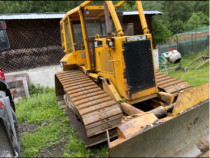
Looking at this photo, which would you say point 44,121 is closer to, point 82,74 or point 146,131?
point 82,74

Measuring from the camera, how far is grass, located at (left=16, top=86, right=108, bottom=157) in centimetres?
325

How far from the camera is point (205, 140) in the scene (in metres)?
2.86

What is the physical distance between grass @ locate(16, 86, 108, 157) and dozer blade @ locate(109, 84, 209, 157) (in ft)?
3.56

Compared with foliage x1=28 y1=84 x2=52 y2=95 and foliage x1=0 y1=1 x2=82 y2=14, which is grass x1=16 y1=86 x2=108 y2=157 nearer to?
foliage x1=28 y1=84 x2=52 y2=95

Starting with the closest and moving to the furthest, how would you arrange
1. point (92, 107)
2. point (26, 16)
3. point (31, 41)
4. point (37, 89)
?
point (92, 107)
point (26, 16)
point (37, 89)
point (31, 41)

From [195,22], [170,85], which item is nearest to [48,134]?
[170,85]

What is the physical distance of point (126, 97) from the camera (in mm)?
3340

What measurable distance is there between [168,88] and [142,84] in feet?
3.76

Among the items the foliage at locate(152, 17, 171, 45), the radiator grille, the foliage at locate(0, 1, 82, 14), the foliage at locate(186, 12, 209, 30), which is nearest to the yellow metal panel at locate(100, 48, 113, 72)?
the radiator grille

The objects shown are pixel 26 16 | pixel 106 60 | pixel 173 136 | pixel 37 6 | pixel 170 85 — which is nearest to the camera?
pixel 173 136

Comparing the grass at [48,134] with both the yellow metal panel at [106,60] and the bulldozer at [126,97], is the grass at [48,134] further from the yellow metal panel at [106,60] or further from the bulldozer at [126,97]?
the yellow metal panel at [106,60]

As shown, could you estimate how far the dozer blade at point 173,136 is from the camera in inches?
82.7

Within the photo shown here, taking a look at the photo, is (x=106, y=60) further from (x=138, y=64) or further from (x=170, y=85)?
(x=170, y=85)

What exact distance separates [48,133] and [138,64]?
2.51m
